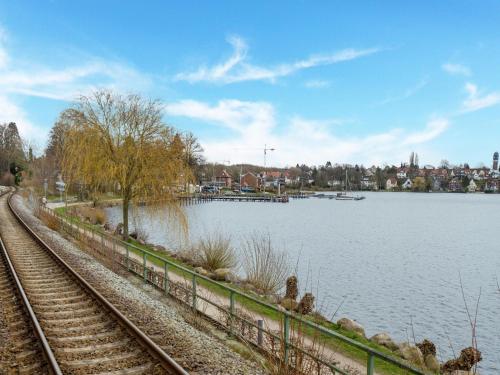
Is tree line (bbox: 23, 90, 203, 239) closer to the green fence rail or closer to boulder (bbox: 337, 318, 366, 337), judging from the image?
the green fence rail

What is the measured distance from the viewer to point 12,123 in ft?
403

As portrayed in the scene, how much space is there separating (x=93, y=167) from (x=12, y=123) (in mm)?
114508

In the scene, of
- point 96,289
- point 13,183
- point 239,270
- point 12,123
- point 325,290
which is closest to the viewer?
point 96,289

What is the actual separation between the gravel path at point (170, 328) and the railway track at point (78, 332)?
44 cm

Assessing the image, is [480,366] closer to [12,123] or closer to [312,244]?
[312,244]

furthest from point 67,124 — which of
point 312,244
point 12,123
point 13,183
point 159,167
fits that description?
point 12,123

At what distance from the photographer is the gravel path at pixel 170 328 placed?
837 centimetres

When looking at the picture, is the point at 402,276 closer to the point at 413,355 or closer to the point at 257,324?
the point at 413,355

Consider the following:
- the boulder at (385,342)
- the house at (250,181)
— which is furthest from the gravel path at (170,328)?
the house at (250,181)

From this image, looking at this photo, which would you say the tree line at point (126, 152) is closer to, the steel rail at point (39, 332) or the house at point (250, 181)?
the steel rail at point (39, 332)

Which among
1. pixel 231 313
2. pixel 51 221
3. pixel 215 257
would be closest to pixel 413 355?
pixel 231 313

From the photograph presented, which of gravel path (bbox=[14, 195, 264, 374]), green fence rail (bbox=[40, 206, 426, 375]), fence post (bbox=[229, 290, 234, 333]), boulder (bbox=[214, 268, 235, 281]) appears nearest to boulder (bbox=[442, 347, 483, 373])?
green fence rail (bbox=[40, 206, 426, 375])

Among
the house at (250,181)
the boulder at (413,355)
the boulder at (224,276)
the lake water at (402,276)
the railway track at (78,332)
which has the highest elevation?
the house at (250,181)

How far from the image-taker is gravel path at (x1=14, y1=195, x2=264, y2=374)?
27.5ft
